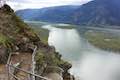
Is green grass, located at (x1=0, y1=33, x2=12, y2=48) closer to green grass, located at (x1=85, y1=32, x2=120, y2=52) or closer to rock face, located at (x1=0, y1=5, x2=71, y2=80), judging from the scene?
rock face, located at (x1=0, y1=5, x2=71, y2=80)

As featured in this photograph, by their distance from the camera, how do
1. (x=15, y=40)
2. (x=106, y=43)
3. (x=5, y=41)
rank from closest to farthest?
1. (x=5, y=41)
2. (x=15, y=40)
3. (x=106, y=43)

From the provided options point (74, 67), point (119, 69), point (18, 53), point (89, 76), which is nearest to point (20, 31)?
point (18, 53)

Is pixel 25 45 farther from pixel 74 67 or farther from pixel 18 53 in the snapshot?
pixel 74 67

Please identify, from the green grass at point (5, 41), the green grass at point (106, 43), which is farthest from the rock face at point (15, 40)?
the green grass at point (106, 43)

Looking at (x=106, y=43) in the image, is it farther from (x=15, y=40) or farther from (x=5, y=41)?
(x=5, y=41)

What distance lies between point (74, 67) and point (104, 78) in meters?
7.36

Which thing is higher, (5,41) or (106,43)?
(5,41)

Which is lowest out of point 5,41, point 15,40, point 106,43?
point 106,43

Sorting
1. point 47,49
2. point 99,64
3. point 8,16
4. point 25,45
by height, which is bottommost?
point 99,64

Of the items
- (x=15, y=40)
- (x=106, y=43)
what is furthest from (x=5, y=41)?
(x=106, y=43)

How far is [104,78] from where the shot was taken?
44969 millimetres

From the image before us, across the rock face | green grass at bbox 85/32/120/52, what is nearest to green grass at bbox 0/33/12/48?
the rock face

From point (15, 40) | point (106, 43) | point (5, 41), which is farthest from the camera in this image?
point (106, 43)

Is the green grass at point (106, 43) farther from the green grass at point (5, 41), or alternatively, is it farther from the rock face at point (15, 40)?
the green grass at point (5, 41)
